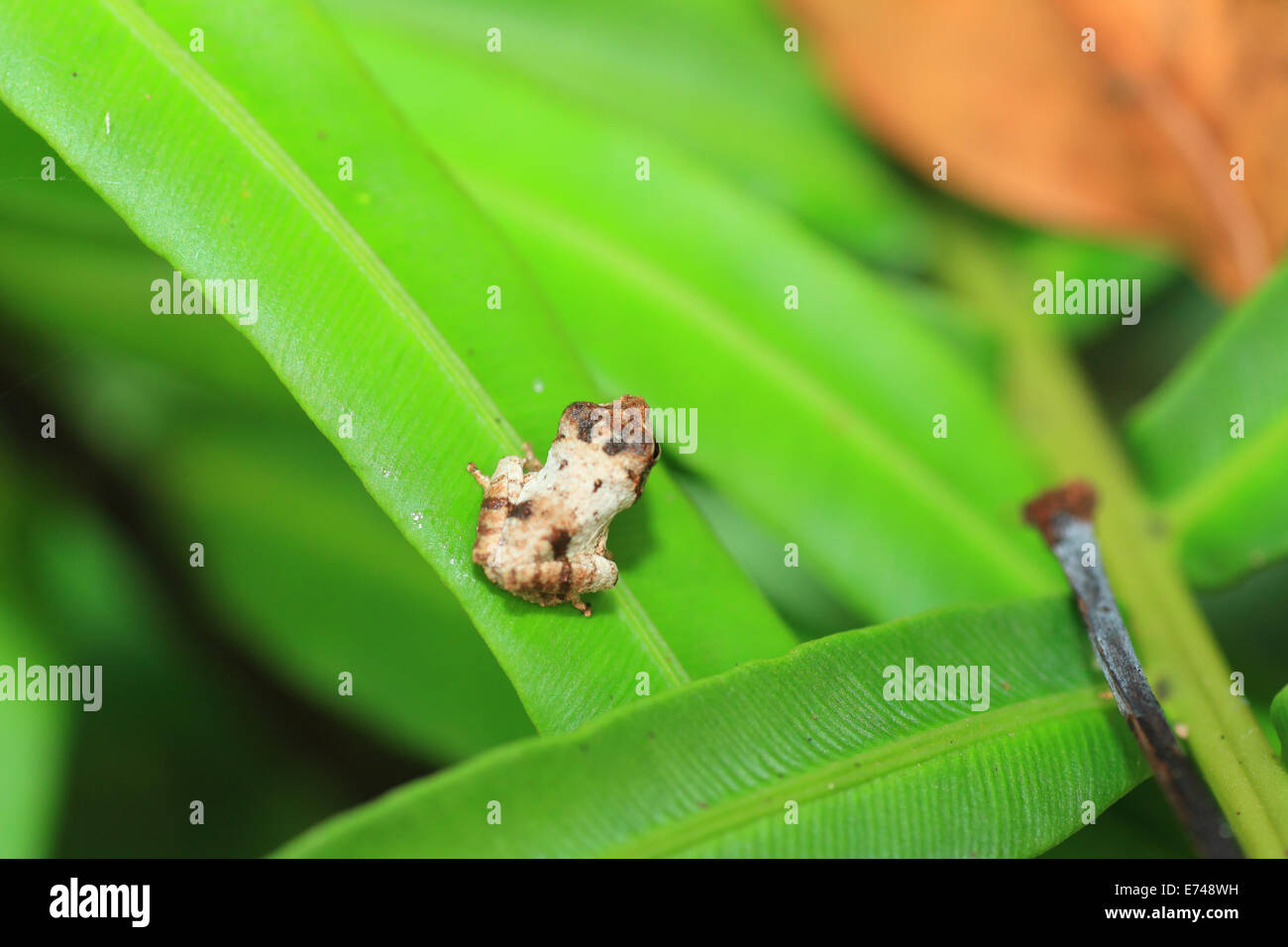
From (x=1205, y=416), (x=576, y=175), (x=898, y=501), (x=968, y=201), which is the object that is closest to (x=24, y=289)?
(x=576, y=175)

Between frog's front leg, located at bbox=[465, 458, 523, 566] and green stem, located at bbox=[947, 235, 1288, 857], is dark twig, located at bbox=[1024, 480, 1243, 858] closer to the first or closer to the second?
green stem, located at bbox=[947, 235, 1288, 857]

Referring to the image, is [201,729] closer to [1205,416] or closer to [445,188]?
[445,188]

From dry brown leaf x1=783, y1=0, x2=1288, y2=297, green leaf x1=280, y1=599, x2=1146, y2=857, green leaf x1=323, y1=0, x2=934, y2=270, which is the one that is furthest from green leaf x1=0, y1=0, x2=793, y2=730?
dry brown leaf x1=783, y1=0, x2=1288, y2=297

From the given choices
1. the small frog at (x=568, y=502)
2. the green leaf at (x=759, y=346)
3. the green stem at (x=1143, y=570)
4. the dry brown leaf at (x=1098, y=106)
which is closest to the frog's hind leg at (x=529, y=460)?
the small frog at (x=568, y=502)

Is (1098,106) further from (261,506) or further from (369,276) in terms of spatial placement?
(261,506)

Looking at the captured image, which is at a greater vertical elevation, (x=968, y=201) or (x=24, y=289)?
(x=968, y=201)
